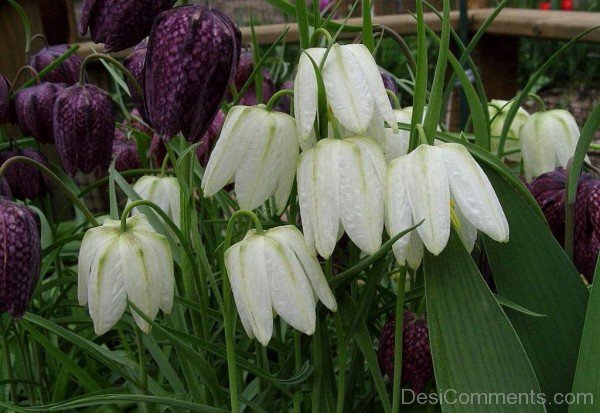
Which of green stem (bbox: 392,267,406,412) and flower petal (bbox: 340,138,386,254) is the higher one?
flower petal (bbox: 340,138,386,254)

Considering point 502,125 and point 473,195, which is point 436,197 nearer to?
point 473,195

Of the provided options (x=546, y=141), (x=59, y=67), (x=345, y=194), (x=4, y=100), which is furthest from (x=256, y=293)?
(x=59, y=67)

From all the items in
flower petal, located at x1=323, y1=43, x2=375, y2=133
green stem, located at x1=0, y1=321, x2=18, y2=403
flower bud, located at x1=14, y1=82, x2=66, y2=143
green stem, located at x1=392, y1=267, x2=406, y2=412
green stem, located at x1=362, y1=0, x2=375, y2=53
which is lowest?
green stem, located at x1=0, y1=321, x2=18, y2=403

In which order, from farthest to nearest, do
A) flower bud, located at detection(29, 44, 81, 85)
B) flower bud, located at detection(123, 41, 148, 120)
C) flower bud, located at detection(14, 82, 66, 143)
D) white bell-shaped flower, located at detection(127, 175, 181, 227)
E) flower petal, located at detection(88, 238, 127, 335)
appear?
flower bud, located at detection(29, 44, 81, 85) < flower bud, located at detection(14, 82, 66, 143) < white bell-shaped flower, located at detection(127, 175, 181, 227) < flower bud, located at detection(123, 41, 148, 120) < flower petal, located at detection(88, 238, 127, 335)

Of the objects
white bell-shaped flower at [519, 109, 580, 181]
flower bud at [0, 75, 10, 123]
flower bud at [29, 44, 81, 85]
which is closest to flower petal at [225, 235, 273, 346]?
white bell-shaped flower at [519, 109, 580, 181]

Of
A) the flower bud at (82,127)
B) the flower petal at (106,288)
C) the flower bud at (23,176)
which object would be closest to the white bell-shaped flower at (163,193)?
the flower bud at (82,127)

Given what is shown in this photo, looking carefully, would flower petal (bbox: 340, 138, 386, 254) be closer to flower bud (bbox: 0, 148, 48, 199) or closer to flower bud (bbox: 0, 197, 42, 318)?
flower bud (bbox: 0, 197, 42, 318)
